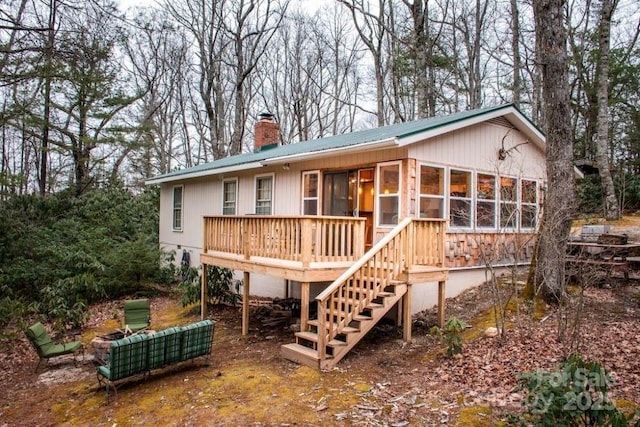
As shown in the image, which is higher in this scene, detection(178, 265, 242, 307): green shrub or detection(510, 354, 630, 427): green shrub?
detection(510, 354, 630, 427): green shrub

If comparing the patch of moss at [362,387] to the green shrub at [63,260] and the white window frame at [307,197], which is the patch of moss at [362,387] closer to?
the white window frame at [307,197]

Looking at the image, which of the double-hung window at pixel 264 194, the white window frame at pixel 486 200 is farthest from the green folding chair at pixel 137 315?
the white window frame at pixel 486 200

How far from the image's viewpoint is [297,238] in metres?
7.20

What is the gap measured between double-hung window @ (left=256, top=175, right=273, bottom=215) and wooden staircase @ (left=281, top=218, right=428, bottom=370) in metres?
4.98

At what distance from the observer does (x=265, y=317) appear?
9453 mm

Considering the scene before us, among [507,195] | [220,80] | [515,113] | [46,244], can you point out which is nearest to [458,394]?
[507,195]

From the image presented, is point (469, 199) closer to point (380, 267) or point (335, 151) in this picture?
point (335, 151)

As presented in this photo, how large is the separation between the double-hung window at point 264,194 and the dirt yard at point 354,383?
169 inches

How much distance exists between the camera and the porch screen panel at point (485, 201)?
982cm

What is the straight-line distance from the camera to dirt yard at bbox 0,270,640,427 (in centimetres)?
480

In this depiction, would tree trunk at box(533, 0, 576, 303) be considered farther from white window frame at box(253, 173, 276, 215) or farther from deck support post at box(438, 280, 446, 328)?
white window frame at box(253, 173, 276, 215)

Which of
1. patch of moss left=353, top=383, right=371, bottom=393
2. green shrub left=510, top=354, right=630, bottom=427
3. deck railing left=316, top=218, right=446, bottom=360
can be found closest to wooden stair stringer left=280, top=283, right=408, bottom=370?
deck railing left=316, top=218, right=446, bottom=360

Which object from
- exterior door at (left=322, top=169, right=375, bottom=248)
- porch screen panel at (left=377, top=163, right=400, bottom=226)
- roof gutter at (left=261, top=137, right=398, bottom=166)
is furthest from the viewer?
exterior door at (left=322, top=169, right=375, bottom=248)

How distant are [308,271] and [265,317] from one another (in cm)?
302
